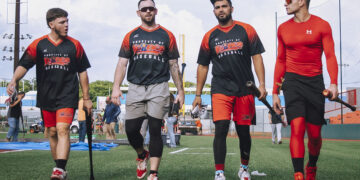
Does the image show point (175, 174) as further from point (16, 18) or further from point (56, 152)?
point (16, 18)

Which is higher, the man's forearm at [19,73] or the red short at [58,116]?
the man's forearm at [19,73]

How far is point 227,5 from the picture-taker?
5578 millimetres

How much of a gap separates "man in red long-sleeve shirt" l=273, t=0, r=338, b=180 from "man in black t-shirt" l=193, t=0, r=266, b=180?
2.01 ft

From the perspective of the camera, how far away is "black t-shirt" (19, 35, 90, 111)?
545 centimetres

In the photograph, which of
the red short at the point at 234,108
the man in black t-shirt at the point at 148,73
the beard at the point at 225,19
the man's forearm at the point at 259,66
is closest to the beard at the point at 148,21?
the man in black t-shirt at the point at 148,73

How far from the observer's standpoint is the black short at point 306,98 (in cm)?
471

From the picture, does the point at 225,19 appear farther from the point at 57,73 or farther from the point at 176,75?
the point at 57,73

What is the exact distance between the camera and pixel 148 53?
5.36m

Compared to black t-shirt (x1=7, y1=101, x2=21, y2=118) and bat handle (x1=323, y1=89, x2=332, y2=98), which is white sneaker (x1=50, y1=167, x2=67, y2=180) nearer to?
A: bat handle (x1=323, y1=89, x2=332, y2=98)

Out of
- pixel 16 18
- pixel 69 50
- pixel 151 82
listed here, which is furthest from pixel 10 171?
pixel 16 18

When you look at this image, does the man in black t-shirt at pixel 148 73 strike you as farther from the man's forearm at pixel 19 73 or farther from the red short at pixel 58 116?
the man's forearm at pixel 19 73

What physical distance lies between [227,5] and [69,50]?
7.14 feet

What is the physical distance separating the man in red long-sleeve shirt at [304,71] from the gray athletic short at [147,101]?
4.76ft

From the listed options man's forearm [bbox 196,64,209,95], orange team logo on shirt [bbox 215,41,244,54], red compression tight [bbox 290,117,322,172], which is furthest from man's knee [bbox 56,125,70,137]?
red compression tight [bbox 290,117,322,172]
